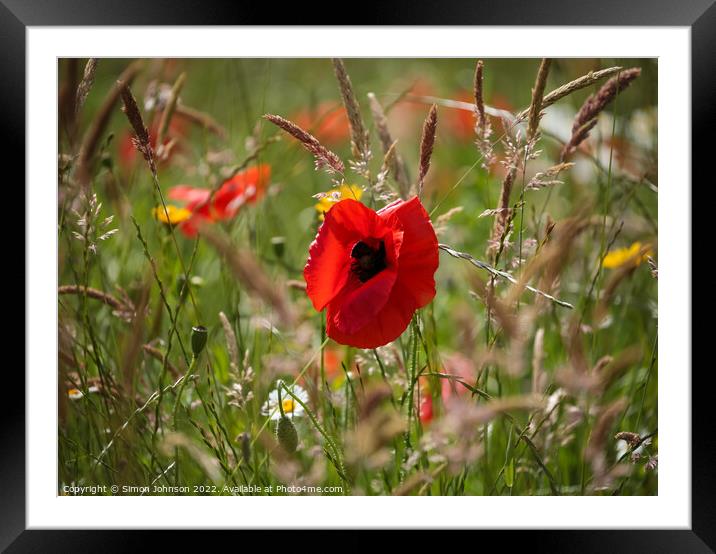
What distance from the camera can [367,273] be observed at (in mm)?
1117

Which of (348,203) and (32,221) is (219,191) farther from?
(348,203)

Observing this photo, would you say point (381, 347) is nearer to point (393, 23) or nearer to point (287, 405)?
point (287, 405)

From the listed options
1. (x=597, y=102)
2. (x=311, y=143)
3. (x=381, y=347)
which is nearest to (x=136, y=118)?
(x=311, y=143)

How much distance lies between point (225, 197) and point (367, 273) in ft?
1.96

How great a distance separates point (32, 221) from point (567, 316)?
0.91 metres

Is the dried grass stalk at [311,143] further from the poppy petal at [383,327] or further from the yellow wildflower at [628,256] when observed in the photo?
the yellow wildflower at [628,256]

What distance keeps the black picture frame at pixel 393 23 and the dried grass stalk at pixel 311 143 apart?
0.22 m

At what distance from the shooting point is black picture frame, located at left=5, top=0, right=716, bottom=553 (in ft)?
4.00

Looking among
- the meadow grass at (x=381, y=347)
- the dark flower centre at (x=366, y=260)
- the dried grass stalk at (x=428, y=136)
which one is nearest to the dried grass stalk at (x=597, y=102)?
the meadow grass at (x=381, y=347)

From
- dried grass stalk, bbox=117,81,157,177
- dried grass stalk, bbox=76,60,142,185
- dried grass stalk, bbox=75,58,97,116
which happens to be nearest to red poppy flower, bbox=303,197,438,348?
dried grass stalk, bbox=117,81,157,177

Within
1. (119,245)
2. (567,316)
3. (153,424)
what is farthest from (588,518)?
(119,245)

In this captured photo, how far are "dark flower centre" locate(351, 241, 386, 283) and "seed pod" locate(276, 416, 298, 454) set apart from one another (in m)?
0.24

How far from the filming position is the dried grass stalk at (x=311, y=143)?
108 cm

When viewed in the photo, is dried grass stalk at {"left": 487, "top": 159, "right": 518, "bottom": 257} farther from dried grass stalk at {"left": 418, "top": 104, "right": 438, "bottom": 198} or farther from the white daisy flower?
the white daisy flower
